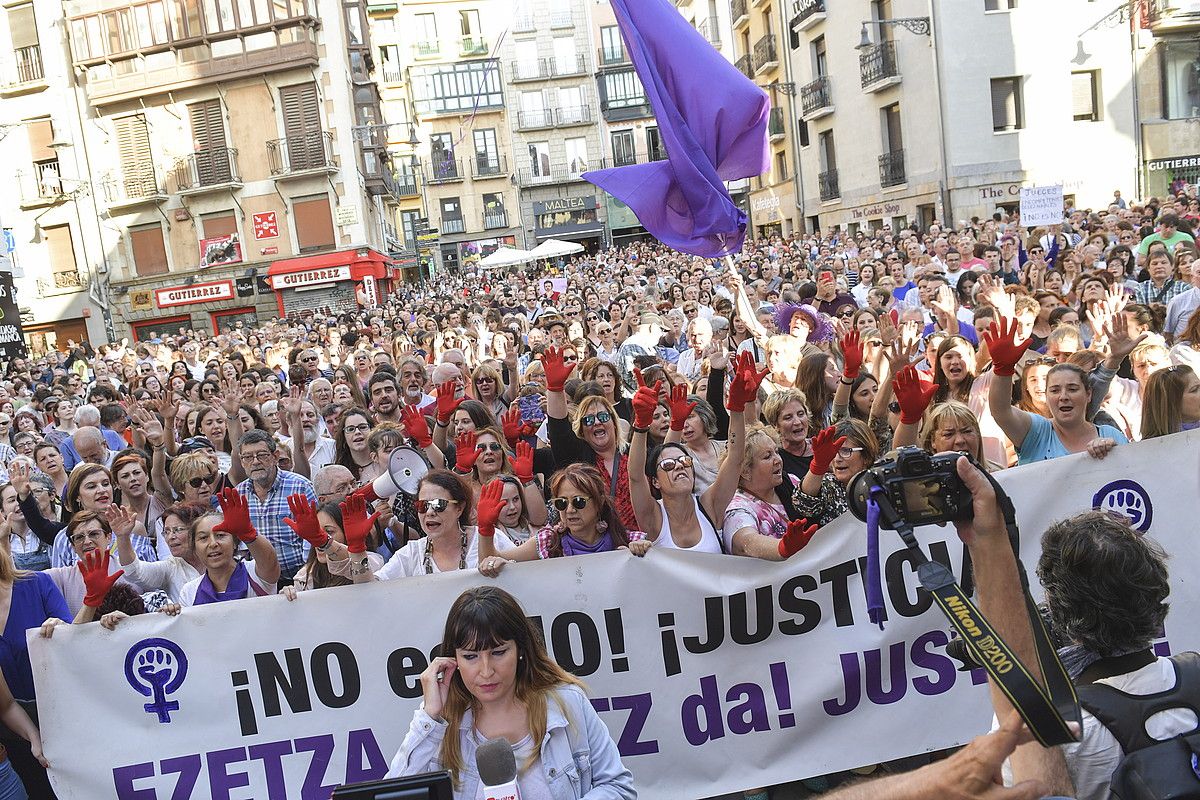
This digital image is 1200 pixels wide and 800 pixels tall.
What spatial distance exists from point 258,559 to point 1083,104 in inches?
1027

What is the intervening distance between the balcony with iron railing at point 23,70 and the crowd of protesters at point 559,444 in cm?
2969

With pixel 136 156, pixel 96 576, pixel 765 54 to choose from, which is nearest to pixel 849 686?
pixel 96 576

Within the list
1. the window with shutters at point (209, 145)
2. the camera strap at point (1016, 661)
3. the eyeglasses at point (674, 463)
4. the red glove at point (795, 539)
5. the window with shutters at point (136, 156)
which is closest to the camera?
the camera strap at point (1016, 661)

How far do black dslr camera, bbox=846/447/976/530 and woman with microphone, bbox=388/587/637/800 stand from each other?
1323mm

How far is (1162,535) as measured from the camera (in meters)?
4.32

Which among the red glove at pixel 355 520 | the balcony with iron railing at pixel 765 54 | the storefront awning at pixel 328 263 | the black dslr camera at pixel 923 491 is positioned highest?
the balcony with iron railing at pixel 765 54

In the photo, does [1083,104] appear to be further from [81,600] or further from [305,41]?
[81,600]

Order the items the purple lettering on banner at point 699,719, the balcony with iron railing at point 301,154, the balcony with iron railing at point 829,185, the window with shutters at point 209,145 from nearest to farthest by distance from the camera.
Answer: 1. the purple lettering on banner at point 699,719
2. the balcony with iron railing at point 829,185
3. the balcony with iron railing at point 301,154
4. the window with shutters at point 209,145

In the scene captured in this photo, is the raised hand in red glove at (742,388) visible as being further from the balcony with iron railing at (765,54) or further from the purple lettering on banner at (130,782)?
the balcony with iron railing at (765,54)

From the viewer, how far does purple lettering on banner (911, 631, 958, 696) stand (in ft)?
14.0

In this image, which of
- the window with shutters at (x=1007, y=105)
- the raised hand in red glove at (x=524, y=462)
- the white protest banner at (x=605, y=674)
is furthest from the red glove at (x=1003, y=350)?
the window with shutters at (x=1007, y=105)

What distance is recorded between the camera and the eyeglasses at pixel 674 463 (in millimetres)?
4449

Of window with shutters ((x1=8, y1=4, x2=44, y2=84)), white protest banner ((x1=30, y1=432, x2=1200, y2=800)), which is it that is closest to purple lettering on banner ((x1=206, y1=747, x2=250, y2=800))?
white protest banner ((x1=30, y1=432, x2=1200, y2=800))

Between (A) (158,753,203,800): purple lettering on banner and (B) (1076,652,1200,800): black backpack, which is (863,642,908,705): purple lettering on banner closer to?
(B) (1076,652,1200,800): black backpack
